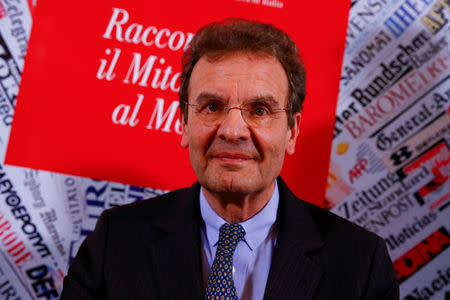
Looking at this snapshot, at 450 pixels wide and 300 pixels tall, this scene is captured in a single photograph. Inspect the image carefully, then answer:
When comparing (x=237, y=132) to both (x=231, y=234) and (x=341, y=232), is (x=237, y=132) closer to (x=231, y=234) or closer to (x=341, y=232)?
(x=231, y=234)

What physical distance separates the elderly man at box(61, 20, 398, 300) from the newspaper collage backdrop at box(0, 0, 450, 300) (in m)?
0.33

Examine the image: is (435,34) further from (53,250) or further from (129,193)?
(53,250)

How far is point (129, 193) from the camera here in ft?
5.56

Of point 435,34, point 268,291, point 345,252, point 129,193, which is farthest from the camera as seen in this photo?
point 129,193

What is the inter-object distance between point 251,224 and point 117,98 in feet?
2.56

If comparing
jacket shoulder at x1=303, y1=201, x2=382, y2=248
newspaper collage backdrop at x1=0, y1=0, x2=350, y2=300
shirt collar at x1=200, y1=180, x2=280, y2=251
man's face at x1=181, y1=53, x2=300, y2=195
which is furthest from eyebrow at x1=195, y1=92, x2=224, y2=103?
jacket shoulder at x1=303, y1=201, x2=382, y2=248

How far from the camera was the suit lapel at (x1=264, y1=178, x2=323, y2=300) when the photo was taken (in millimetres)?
1197

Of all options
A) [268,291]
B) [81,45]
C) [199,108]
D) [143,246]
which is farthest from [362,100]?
[81,45]

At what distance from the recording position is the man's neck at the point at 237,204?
1298 millimetres

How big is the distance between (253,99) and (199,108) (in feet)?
0.56

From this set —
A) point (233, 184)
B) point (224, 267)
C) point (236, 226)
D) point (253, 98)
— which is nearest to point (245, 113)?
point (253, 98)

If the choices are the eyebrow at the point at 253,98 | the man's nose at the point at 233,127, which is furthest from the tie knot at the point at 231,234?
the eyebrow at the point at 253,98

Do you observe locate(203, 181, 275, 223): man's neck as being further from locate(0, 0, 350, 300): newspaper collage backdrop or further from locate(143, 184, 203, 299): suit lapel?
locate(0, 0, 350, 300): newspaper collage backdrop

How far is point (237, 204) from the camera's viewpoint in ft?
4.28
